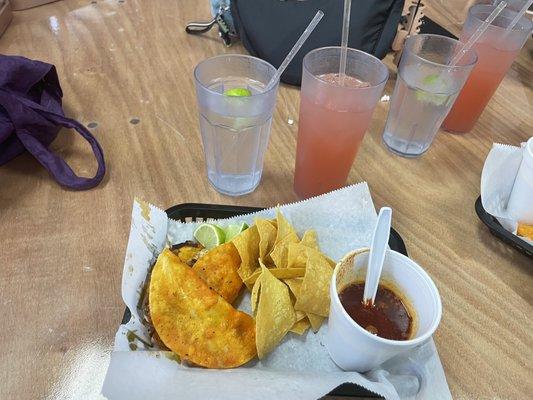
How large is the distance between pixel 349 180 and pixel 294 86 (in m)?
0.40

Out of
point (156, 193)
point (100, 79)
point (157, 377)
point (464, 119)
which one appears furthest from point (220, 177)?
point (464, 119)

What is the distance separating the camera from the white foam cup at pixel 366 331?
1.82ft

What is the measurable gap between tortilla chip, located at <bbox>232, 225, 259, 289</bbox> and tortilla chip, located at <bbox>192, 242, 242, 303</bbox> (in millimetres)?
14

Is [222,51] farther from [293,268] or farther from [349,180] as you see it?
[293,268]

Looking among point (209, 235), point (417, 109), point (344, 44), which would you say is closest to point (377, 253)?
point (209, 235)

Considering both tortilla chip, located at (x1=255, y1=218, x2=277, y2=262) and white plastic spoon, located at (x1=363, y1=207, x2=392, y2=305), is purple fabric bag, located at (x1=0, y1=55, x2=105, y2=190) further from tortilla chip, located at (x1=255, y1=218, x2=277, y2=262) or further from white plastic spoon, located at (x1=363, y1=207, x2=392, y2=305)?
white plastic spoon, located at (x1=363, y1=207, x2=392, y2=305)

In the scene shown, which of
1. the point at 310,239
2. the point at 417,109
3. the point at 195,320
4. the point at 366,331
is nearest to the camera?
the point at 366,331

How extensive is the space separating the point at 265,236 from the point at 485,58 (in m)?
0.72

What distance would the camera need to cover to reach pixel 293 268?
0.71 m

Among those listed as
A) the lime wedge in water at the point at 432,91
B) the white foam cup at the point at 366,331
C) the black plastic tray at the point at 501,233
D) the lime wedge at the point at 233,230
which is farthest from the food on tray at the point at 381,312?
the lime wedge in water at the point at 432,91

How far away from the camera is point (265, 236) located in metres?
0.74

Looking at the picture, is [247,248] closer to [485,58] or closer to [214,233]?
[214,233]

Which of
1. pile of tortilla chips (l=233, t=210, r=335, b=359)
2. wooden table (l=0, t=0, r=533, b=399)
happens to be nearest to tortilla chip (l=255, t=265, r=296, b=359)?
pile of tortilla chips (l=233, t=210, r=335, b=359)

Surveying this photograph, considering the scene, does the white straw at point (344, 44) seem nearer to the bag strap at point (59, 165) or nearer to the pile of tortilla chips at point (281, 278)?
the pile of tortilla chips at point (281, 278)
